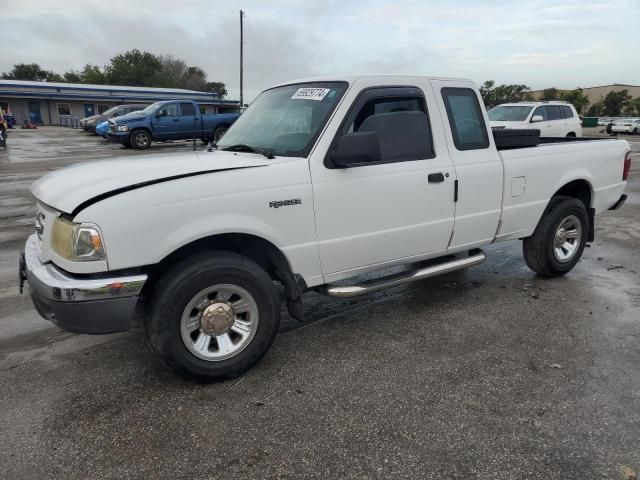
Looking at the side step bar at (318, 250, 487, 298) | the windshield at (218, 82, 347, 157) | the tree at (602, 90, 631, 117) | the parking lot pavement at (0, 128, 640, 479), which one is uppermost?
the tree at (602, 90, 631, 117)

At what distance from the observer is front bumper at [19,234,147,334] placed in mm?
2738

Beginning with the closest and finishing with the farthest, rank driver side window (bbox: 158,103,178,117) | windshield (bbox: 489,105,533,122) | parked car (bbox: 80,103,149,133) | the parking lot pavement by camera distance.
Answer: the parking lot pavement → windshield (bbox: 489,105,533,122) → driver side window (bbox: 158,103,178,117) → parked car (bbox: 80,103,149,133)

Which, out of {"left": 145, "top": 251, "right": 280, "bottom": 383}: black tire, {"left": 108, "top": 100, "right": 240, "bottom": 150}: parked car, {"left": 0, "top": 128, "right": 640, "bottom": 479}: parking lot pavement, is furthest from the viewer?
{"left": 108, "top": 100, "right": 240, "bottom": 150}: parked car

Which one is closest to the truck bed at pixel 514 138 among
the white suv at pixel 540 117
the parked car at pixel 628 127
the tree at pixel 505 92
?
the white suv at pixel 540 117

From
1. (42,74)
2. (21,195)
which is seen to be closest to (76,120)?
(21,195)

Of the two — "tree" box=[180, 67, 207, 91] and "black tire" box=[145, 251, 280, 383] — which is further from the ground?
"tree" box=[180, 67, 207, 91]

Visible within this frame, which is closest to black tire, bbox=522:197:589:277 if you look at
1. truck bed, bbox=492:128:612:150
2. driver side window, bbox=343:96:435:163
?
truck bed, bbox=492:128:612:150

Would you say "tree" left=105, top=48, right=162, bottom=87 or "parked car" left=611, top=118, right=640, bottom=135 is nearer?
"parked car" left=611, top=118, right=640, bottom=135

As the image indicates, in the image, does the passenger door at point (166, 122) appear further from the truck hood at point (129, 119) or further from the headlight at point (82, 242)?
the headlight at point (82, 242)

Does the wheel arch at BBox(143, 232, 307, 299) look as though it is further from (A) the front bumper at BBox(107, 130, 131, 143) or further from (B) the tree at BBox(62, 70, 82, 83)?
(B) the tree at BBox(62, 70, 82, 83)

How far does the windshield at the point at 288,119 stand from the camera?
11.8 feet

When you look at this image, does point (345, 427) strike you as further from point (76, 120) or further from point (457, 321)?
point (76, 120)

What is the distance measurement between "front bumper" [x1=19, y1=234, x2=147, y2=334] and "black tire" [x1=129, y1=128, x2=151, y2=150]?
60.5ft

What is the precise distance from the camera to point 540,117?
15500 millimetres
